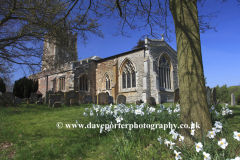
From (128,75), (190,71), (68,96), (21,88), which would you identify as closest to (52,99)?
(68,96)

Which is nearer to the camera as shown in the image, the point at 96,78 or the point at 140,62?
the point at 140,62

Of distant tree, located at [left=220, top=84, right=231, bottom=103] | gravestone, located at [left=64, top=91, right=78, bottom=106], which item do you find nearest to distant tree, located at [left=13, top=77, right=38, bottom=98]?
gravestone, located at [left=64, top=91, right=78, bottom=106]

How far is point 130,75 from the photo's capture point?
18766 millimetres

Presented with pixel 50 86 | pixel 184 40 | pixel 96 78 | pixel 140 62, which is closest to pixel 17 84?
pixel 50 86

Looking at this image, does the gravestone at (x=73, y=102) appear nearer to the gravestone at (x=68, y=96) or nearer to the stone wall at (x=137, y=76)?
the gravestone at (x=68, y=96)

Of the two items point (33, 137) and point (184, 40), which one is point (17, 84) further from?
point (184, 40)

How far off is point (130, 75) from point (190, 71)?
1543 centimetres

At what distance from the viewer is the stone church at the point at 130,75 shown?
1688 centimetres

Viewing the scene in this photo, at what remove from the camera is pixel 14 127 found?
16.9 ft

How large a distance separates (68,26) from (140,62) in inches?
437

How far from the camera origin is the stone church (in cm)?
1688

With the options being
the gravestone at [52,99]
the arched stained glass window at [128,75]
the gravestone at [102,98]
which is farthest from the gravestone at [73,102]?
the arched stained glass window at [128,75]

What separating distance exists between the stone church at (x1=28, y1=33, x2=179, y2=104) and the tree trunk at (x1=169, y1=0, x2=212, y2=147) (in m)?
12.8

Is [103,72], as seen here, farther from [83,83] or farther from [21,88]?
[21,88]
